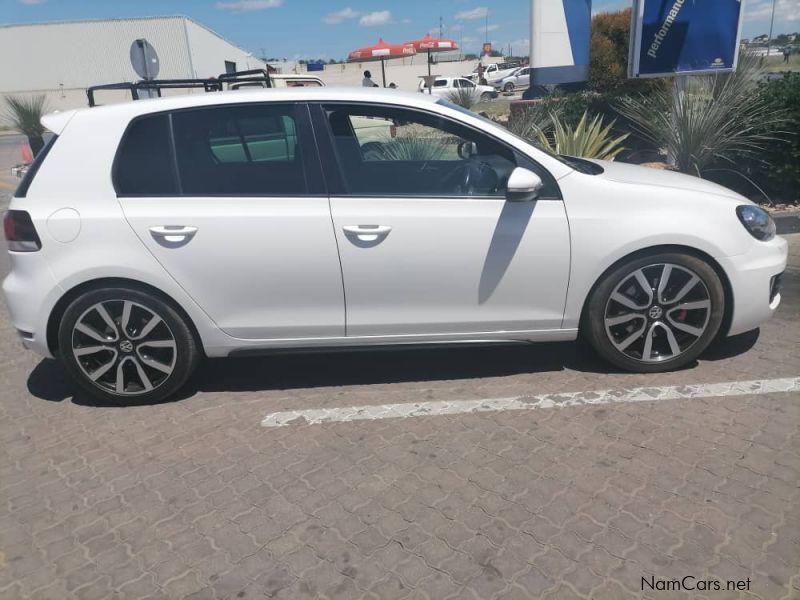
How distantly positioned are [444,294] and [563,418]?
0.95 meters

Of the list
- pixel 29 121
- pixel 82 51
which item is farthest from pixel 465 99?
pixel 82 51

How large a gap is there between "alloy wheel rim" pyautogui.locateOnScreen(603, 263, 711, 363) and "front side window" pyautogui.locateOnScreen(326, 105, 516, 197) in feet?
3.18

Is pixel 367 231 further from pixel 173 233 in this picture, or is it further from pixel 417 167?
pixel 173 233

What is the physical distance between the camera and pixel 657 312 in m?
3.57

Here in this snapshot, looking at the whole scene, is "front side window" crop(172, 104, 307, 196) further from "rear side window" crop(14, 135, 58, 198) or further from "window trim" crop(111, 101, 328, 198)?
"rear side window" crop(14, 135, 58, 198)

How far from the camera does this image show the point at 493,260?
341cm

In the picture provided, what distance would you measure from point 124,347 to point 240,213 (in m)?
1.05

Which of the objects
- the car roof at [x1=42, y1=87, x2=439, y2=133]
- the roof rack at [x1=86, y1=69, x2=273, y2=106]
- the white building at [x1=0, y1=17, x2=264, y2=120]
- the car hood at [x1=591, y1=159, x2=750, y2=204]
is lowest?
the car hood at [x1=591, y1=159, x2=750, y2=204]

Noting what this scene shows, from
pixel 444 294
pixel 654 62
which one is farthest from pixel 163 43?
pixel 444 294

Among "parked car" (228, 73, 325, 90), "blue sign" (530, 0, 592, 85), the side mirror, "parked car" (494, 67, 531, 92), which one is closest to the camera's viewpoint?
the side mirror

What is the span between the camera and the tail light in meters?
3.34

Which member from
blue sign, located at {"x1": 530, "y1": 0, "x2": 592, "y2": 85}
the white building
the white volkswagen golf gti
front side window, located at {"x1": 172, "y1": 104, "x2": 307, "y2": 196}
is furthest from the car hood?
the white building

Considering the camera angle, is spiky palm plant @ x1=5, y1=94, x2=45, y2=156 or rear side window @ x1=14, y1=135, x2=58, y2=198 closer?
rear side window @ x1=14, y1=135, x2=58, y2=198

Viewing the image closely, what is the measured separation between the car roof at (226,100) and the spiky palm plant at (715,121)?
5388 millimetres
